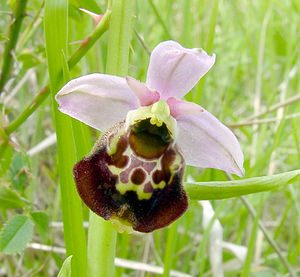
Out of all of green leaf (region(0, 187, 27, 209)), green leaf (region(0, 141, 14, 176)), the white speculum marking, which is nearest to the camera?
the white speculum marking

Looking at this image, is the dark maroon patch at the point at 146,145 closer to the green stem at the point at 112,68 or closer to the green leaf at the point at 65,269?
the green stem at the point at 112,68

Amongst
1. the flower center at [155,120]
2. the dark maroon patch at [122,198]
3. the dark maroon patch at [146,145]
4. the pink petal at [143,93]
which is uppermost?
the pink petal at [143,93]

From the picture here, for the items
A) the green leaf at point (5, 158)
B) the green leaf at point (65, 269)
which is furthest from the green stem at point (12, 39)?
the green leaf at point (65, 269)

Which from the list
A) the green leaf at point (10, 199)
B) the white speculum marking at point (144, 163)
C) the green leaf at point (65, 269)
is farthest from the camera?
the green leaf at point (10, 199)

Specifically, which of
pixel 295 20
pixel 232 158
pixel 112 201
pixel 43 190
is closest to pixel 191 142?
pixel 232 158

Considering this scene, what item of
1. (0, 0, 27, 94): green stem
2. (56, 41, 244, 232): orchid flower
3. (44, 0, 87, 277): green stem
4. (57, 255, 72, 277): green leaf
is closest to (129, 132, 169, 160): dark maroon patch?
(56, 41, 244, 232): orchid flower

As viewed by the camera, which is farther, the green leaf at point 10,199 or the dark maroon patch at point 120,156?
the green leaf at point 10,199

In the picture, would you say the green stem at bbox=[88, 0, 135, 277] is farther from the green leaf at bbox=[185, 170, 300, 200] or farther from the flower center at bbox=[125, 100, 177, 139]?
the green leaf at bbox=[185, 170, 300, 200]

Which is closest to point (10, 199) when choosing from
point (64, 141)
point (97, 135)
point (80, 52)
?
point (64, 141)
